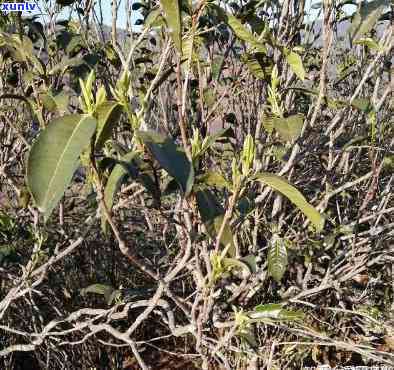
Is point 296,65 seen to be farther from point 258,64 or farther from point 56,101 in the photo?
point 56,101

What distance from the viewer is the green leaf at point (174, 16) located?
1053 mm

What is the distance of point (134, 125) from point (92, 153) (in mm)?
178

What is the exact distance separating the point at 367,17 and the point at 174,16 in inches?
30.1

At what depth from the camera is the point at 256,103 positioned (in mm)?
2480

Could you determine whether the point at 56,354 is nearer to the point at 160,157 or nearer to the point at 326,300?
the point at 326,300

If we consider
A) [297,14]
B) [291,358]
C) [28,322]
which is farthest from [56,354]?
[297,14]

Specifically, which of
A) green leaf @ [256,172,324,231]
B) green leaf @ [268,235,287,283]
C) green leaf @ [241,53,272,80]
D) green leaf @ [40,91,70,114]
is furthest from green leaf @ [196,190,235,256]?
green leaf @ [241,53,272,80]

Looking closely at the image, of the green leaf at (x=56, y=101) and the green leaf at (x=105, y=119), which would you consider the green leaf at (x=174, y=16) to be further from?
the green leaf at (x=56, y=101)

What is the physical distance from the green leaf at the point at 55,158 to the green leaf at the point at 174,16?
284 mm

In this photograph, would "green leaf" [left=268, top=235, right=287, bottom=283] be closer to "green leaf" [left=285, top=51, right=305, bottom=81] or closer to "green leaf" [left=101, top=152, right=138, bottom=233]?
"green leaf" [left=285, top=51, right=305, bottom=81]

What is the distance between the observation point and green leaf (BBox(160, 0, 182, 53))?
3.45 feet

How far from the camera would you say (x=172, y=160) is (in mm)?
1046

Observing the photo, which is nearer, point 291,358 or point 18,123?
point 291,358

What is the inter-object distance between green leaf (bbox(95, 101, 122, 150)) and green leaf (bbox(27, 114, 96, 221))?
49 mm
